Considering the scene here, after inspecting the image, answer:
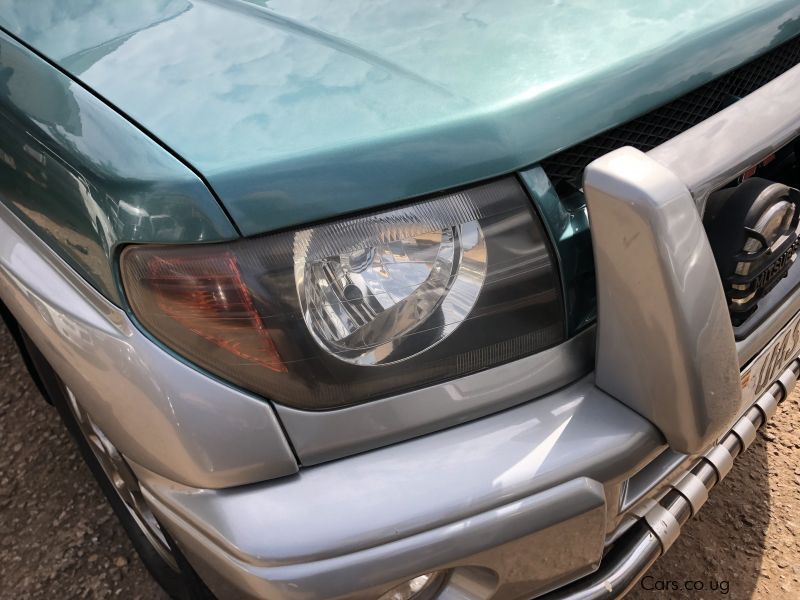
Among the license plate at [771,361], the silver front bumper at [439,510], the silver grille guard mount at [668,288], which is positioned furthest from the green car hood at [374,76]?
the license plate at [771,361]

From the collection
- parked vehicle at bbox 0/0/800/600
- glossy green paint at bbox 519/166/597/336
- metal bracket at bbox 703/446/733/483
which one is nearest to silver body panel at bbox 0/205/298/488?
parked vehicle at bbox 0/0/800/600

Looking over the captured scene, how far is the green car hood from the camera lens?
110cm

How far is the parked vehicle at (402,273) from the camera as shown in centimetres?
110

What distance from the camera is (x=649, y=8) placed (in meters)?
1.36

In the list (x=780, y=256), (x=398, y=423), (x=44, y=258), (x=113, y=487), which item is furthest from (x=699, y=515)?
(x=44, y=258)

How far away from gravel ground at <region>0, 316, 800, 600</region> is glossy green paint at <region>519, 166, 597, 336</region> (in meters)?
0.89

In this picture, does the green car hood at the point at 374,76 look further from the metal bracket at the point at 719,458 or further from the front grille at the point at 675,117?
the metal bracket at the point at 719,458

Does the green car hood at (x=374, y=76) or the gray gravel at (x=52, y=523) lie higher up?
the green car hood at (x=374, y=76)

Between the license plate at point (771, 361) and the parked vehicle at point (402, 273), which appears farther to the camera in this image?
the license plate at point (771, 361)

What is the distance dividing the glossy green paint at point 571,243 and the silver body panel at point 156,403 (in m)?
0.48

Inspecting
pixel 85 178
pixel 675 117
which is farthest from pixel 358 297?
pixel 675 117

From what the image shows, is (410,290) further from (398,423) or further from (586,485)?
(586,485)

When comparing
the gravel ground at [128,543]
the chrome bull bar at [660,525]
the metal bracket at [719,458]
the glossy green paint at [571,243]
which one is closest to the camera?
the glossy green paint at [571,243]

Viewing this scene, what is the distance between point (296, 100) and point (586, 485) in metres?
0.69
